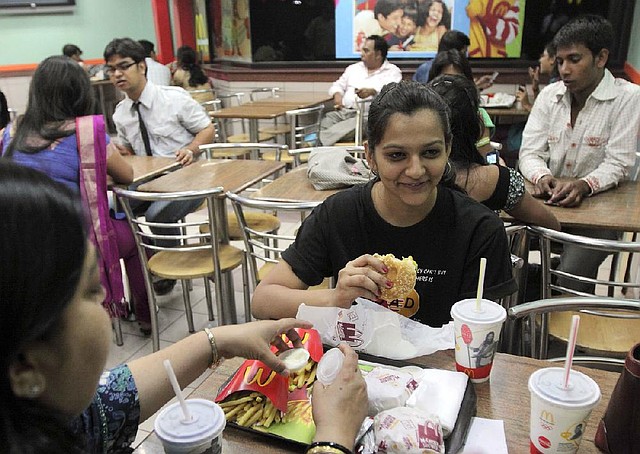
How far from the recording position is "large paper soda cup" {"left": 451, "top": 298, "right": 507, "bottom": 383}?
3.32 ft

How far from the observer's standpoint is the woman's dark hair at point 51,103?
2525mm

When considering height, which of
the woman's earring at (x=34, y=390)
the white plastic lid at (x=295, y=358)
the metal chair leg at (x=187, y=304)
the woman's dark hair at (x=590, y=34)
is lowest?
the metal chair leg at (x=187, y=304)

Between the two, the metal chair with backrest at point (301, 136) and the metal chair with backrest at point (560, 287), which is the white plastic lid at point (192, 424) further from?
the metal chair with backrest at point (301, 136)

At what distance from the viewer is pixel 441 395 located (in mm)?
977

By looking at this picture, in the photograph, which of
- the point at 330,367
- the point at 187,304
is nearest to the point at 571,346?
the point at 330,367

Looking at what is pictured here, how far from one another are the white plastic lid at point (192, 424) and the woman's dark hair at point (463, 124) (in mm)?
1381

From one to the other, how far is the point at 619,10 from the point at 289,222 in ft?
14.4

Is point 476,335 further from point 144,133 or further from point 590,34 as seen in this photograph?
point 144,133

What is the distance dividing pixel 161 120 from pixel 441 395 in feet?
10.4

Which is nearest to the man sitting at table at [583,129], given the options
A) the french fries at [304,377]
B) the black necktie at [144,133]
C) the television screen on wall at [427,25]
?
the french fries at [304,377]

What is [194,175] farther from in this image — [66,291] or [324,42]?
[324,42]

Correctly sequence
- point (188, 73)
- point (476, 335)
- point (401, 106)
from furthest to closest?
point (188, 73) < point (401, 106) < point (476, 335)

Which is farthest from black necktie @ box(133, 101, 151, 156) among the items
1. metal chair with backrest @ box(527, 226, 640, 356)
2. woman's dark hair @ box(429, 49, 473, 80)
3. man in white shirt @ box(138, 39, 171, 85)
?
man in white shirt @ box(138, 39, 171, 85)

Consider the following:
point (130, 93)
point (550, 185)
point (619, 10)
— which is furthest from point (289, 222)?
point (619, 10)
